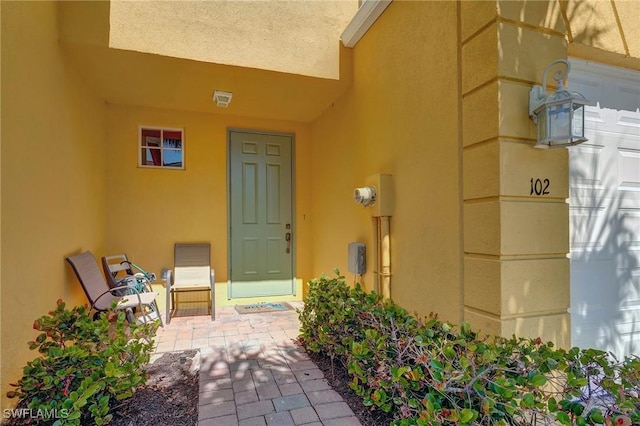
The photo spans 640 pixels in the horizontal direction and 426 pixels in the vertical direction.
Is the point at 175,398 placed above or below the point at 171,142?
below

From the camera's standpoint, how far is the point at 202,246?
4.66m

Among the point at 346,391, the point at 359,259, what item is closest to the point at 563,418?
the point at 346,391

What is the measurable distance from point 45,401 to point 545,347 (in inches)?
104

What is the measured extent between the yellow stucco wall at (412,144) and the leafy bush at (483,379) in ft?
1.63

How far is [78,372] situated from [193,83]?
2.99 m

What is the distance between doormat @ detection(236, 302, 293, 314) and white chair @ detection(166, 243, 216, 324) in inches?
17.2

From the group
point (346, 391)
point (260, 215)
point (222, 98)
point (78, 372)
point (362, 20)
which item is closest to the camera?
point (78, 372)

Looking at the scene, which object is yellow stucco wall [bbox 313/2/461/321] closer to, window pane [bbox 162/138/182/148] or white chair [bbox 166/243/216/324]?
white chair [bbox 166/243/216/324]

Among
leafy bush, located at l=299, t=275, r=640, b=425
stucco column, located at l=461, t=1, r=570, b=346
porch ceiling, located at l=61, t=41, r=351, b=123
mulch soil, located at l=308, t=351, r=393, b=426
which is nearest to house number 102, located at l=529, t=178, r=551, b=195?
stucco column, located at l=461, t=1, r=570, b=346

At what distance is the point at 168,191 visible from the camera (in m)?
4.62

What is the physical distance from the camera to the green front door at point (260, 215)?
488cm

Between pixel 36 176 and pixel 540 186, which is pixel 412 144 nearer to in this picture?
pixel 540 186

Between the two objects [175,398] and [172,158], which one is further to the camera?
[172,158]

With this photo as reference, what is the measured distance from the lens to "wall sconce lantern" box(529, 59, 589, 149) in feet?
6.01
